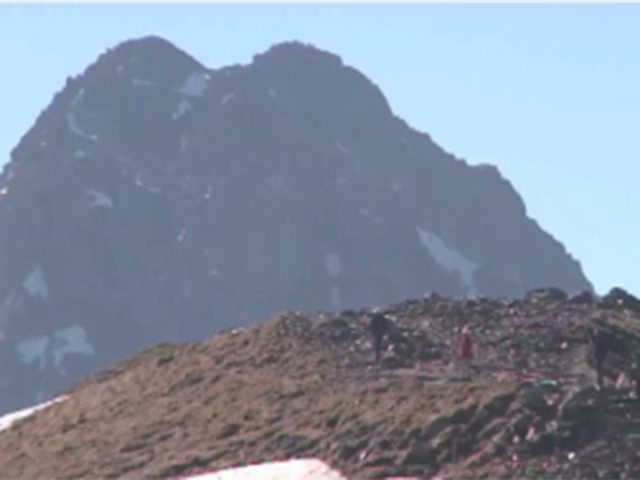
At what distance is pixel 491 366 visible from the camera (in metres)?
46.2

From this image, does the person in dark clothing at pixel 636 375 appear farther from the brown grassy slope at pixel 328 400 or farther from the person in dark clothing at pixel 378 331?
the person in dark clothing at pixel 378 331

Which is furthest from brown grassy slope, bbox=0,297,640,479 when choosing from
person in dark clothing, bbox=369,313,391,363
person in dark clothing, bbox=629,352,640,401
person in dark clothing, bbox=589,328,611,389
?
person in dark clothing, bbox=629,352,640,401

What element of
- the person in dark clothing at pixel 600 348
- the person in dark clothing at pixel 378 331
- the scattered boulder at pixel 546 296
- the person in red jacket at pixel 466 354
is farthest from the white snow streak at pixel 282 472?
the scattered boulder at pixel 546 296

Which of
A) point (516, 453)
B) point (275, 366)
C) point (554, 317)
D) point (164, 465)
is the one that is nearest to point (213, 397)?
point (275, 366)

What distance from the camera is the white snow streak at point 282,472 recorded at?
38.6m

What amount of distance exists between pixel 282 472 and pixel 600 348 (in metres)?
8.00

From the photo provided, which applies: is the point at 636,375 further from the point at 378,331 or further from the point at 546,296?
the point at 546,296

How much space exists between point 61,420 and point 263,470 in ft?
48.6

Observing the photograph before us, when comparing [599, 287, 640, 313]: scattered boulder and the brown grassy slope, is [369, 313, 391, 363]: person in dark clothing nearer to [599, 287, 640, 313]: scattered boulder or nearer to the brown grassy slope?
the brown grassy slope

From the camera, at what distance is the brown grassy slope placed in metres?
38.6

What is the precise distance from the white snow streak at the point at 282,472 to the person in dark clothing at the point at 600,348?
676 cm

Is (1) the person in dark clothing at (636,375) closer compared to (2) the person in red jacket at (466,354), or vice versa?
(1) the person in dark clothing at (636,375)

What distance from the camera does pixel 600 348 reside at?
41844mm

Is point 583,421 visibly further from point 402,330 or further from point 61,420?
point 61,420
